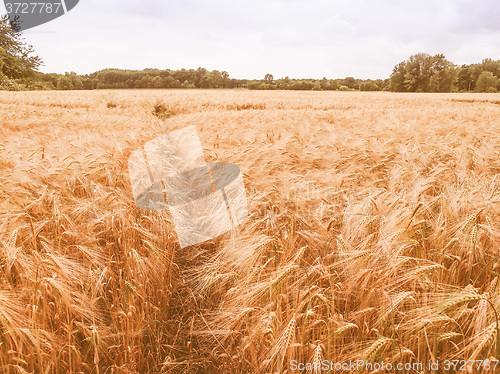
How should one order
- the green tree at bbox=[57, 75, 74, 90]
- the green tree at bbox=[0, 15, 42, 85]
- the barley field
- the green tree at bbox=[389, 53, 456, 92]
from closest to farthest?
the barley field
the green tree at bbox=[0, 15, 42, 85]
the green tree at bbox=[57, 75, 74, 90]
the green tree at bbox=[389, 53, 456, 92]

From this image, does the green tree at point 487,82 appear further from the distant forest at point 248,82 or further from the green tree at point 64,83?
the green tree at point 64,83

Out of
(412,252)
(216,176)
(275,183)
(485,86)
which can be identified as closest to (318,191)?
(275,183)

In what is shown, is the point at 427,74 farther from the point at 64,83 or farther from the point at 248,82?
the point at 64,83

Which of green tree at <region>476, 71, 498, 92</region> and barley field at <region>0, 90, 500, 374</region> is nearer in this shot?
barley field at <region>0, 90, 500, 374</region>

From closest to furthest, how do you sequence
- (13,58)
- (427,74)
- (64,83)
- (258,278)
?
(258,278) < (13,58) < (64,83) < (427,74)

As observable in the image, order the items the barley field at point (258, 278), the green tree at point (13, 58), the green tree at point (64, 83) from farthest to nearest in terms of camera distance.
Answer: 1. the green tree at point (64, 83)
2. the green tree at point (13, 58)
3. the barley field at point (258, 278)

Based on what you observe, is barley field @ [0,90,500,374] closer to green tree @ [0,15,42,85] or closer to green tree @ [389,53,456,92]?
green tree @ [0,15,42,85]

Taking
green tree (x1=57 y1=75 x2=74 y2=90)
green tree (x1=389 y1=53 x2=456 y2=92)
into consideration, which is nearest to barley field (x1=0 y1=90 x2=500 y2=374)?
green tree (x1=57 y1=75 x2=74 y2=90)

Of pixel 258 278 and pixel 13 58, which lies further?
pixel 13 58

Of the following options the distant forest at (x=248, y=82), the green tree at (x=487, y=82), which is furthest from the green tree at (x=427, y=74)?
the green tree at (x=487, y=82)

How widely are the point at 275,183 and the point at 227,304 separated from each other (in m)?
1.23

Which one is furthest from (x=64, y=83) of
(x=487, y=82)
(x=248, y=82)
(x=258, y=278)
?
(x=487, y=82)

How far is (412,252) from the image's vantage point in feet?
5.49

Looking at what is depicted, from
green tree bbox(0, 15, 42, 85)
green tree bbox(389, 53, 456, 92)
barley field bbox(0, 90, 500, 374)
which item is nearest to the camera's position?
barley field bbox(0, 90, 500, 374)
